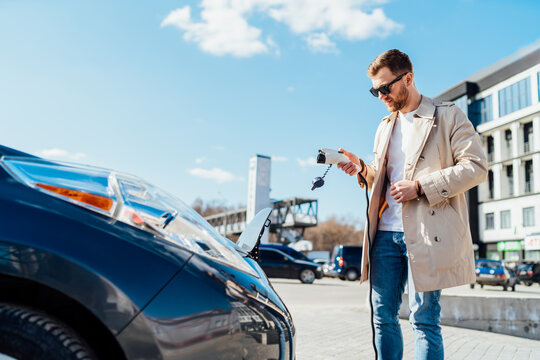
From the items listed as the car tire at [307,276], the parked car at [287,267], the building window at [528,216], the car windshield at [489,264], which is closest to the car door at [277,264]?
the parked car at [287,267]

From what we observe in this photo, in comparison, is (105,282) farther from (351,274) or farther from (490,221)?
(490,221)

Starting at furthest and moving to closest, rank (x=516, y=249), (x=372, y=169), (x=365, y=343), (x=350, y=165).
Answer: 1. (x=516, y=249)
2. (x=365, y=343)
3. (x=372, y=169)
4. (x=350, y=165)

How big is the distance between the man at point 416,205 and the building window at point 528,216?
42.5 m

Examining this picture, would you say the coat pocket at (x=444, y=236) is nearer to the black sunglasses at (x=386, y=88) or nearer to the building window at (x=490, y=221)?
the black sunglasses at (x=386, y=88)

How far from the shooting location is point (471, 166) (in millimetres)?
2424

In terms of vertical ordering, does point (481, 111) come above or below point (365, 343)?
above

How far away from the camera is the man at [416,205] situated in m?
2.39

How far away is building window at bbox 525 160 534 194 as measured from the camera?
41.3 m

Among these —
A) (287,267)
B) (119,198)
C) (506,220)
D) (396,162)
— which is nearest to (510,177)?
(506,220)

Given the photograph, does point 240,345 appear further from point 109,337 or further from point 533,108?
point 533,108

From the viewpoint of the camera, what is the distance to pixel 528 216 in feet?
131

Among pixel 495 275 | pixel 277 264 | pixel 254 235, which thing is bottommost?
pixel 495 275

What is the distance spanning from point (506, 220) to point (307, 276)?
30451mm

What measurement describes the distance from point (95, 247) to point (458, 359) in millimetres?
A: 3955
